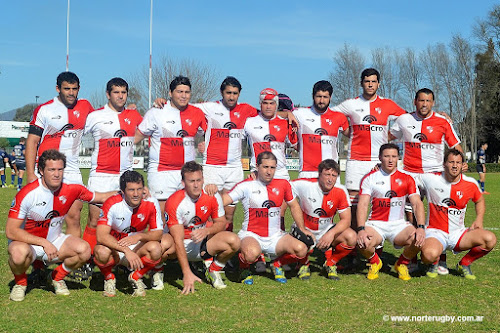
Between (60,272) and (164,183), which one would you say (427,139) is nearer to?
(164,183)

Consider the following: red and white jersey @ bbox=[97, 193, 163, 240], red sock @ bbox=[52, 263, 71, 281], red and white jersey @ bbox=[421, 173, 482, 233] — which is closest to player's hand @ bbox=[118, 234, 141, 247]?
red and white jersey @ bbox=[97, 193, 163, 240]

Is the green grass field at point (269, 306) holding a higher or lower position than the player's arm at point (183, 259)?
lower

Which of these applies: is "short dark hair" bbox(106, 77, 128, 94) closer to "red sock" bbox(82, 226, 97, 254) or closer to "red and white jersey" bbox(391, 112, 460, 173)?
"red sock" bbox(82, 226, 97, 254)

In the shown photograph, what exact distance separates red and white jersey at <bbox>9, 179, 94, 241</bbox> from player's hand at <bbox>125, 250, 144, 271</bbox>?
0.82m

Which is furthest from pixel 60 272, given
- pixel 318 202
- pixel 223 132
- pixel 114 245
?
pixel 318 202

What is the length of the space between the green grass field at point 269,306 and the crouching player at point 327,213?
0.82 feet

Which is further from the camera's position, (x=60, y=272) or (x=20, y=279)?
(x=60, y=272)

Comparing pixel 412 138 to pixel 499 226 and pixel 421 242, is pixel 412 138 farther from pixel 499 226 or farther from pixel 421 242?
pixel 499 226

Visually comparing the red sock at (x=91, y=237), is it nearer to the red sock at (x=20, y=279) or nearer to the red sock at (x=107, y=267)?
the red sock at (x=107, y=267)

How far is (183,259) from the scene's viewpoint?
516 centimetres

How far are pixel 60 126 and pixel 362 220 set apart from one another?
370 centimetres

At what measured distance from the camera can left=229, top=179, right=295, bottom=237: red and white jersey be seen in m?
5.79

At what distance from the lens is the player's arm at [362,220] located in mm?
5707

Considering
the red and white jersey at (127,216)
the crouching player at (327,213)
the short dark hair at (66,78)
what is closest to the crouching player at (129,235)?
the red and white jersey at (127,216)
